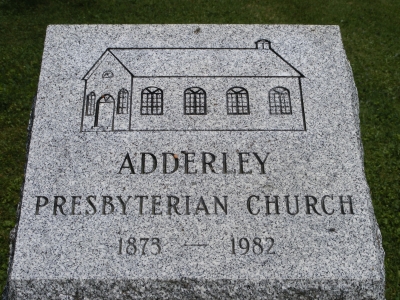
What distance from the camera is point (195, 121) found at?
13.3 ft

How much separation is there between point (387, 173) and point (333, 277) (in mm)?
2828

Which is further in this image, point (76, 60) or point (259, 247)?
point (76, 60)

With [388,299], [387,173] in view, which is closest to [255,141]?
[388,299]

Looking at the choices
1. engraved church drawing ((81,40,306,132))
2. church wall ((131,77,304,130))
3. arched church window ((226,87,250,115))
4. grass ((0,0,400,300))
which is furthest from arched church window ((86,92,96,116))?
grass ((0,0,400,300))

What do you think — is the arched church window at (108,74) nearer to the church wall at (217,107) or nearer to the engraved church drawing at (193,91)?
the engraved church drawing at (193,91)

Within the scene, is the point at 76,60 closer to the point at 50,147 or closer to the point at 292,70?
the point at 50,147

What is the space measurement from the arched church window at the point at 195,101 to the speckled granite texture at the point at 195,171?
1 cm

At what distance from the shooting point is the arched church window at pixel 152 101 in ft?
13.4

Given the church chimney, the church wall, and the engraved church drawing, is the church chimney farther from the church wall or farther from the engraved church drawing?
the church wall

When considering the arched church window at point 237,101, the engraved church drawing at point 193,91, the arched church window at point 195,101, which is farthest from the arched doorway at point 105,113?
the arched church window at point 237,101

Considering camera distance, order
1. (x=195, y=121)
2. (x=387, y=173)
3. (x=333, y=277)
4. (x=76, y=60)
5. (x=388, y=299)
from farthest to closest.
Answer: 1. (x=387, y=173)
2. (x=388, y=299)
3. (x=76, y=60)
4. (x=195, y=121)
5. (x=333, y=277)

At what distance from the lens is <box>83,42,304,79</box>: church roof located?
4273mm

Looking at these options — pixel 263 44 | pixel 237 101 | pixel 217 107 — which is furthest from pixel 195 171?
pixel 263 44

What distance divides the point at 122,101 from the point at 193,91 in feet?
1.84
